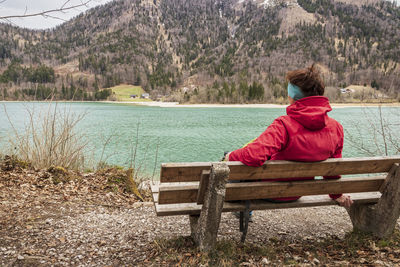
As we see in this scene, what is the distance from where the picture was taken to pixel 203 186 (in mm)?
2367

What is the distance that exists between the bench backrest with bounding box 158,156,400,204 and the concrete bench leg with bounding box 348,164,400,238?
18cm

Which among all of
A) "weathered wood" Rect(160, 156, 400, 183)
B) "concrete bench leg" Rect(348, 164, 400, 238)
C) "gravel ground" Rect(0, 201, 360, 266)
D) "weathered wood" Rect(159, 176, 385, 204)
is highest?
"weathered wood" Rect(160, 156, 400, 183)

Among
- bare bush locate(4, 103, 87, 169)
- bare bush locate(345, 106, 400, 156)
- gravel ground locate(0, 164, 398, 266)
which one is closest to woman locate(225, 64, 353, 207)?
gravel ground locate(0, 164, 398, 266)

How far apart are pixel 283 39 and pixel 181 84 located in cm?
7417

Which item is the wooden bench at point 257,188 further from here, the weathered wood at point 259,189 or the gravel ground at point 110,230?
the gravel ground at point 110,230

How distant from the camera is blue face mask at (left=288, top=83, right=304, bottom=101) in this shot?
2438 millimetres

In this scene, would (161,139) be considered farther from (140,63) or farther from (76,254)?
(140,63)

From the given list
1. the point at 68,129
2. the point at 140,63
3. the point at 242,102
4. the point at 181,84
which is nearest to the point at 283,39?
the point at 181,84

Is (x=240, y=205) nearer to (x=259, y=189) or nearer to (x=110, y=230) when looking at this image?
(x=259, y=189)

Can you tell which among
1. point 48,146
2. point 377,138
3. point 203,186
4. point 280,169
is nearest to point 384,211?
point 280,169

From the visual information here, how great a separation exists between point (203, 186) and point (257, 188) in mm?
453

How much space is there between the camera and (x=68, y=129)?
6.12m

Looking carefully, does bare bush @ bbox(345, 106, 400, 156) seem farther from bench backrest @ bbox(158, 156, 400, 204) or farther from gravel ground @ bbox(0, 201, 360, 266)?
bench backrest @ bbox(158, 156, 400, 204)

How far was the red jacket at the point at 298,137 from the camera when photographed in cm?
218
